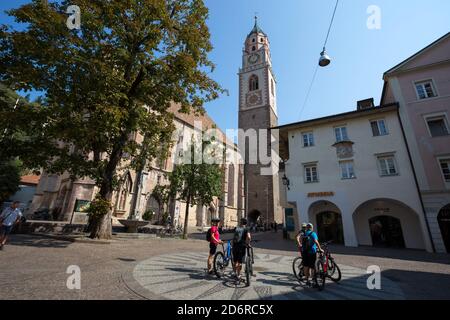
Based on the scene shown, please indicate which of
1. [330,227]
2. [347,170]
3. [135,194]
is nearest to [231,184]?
[135,194]

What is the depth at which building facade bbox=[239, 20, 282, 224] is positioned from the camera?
3978 cm

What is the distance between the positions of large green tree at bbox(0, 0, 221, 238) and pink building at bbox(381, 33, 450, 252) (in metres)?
14.7

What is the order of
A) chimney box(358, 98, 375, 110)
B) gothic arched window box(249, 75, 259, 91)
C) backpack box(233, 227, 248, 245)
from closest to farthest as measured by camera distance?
backpack box(233, 227, 248, 245) < chimney box(358, 98, 375, 110) < gothic arched window box(249, 75, 259, 91)

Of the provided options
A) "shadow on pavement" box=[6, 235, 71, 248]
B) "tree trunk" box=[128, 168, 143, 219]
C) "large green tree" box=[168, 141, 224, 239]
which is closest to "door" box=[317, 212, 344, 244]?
"large green tree" box=[168, 141, 224, 239]

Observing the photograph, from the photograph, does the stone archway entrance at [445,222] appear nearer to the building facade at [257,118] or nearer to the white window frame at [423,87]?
the white window frame at [423,87]

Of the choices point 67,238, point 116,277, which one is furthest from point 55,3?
point 116,277

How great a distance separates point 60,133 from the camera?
908cm

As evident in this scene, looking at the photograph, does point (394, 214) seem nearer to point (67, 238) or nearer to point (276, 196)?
point (67, 238)

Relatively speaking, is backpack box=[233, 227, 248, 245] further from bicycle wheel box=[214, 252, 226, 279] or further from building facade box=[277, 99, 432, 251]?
building facade box=[277, 99, 432, 251]

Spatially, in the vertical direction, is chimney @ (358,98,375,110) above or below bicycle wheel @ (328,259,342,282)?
above

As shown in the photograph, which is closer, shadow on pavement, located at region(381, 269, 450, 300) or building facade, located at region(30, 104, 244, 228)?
shadow on pavement, located at region(381, 269, 450, 300)

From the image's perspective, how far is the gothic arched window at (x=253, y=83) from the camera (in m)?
48.5

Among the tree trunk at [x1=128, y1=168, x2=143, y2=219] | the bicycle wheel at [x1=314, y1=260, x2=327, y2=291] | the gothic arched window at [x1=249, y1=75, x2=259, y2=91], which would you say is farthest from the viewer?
the gothic arched window at [x1=249, y1=75, x2=259, y2=91]

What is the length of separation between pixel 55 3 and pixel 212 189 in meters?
14.8
